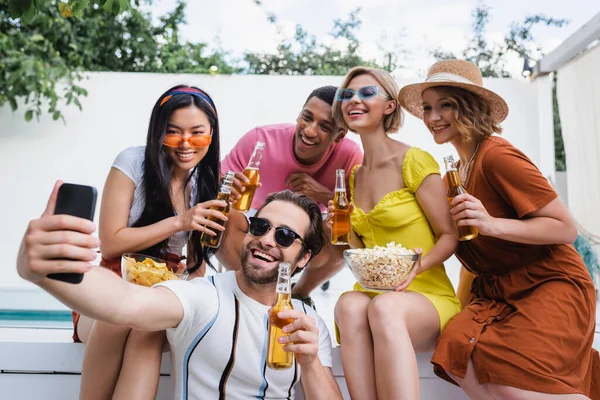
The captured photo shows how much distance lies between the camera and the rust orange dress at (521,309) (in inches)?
86.6

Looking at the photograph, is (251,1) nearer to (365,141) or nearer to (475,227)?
(365,141)

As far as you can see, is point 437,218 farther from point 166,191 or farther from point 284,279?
point 166,191

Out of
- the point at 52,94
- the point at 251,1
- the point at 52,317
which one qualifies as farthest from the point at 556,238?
the point at 251,1

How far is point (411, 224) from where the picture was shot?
103 inches

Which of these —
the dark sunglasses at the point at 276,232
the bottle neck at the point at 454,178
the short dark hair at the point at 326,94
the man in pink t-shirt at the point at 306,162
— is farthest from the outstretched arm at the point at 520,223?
the short dark hair at the point at 326,94

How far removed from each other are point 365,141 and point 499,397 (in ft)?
4.16

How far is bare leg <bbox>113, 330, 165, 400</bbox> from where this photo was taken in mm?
2078

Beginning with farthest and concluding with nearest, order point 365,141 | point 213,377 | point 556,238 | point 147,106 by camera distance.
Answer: point 147,106, point 365,141, point 556,238, point 213,377

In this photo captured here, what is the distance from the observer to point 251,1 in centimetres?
1107

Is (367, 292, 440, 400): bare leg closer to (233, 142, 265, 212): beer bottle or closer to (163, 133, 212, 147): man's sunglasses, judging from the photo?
(233, 142, 265, 212): beer bottle

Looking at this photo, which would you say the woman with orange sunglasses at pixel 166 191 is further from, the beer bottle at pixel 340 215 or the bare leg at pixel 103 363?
the beer bottle at pixel 340 215

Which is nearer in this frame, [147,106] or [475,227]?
[475,227]

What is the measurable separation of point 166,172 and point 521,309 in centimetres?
163

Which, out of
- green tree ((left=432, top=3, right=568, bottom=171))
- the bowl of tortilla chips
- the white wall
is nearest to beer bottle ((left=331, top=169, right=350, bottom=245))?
the bowl of tortilla chips
